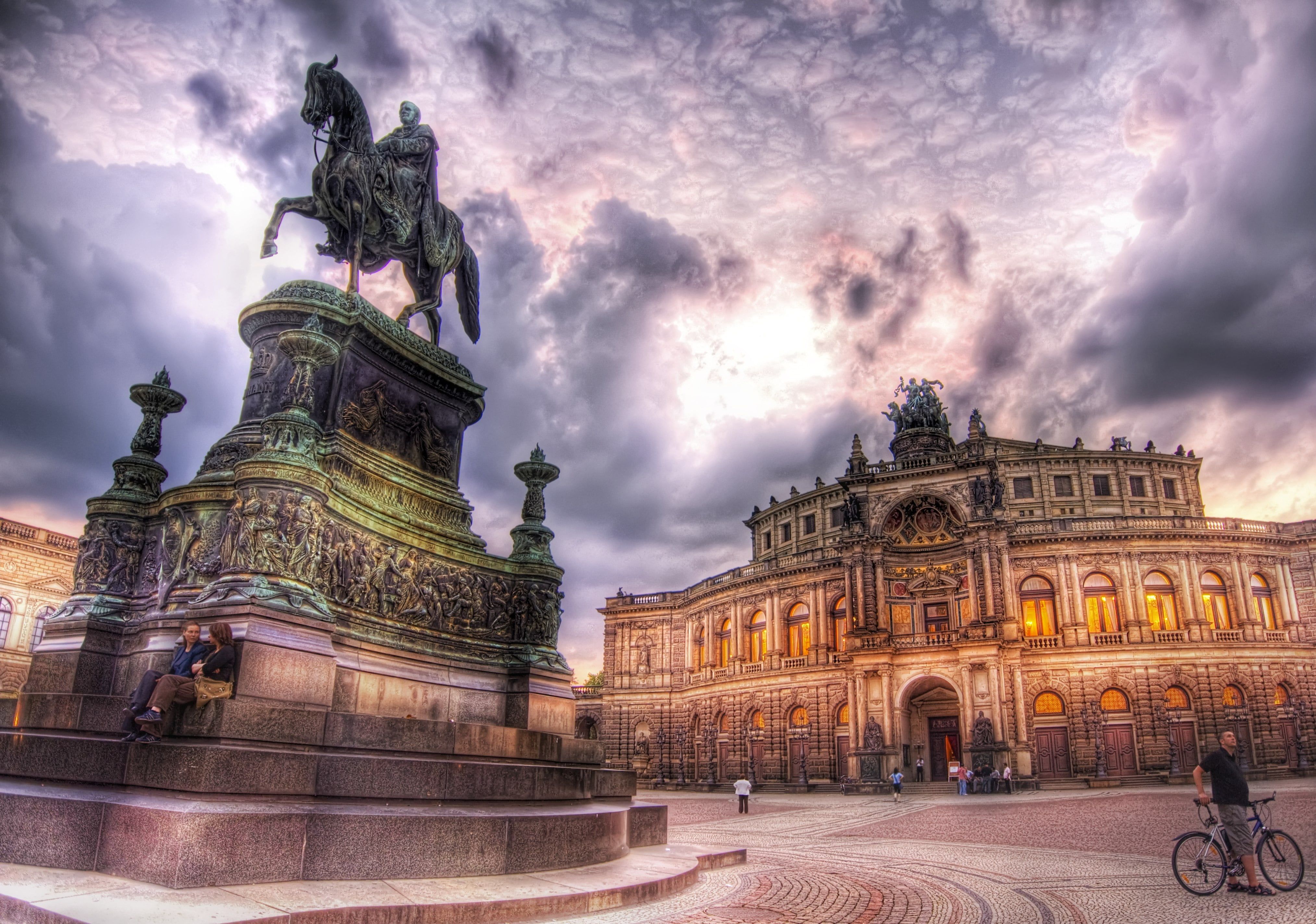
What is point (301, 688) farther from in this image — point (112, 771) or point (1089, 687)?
point (1089, 687)

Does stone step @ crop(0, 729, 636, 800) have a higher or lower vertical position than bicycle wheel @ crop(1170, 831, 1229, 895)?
higher

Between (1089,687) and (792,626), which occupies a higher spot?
(792,626)

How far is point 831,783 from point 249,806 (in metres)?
44.2

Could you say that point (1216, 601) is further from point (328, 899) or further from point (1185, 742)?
point (328, 899)

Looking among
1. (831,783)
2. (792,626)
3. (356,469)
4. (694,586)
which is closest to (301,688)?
(356,469)

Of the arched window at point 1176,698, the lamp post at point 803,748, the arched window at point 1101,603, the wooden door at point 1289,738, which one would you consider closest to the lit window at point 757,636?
the lamp post at point 803,748

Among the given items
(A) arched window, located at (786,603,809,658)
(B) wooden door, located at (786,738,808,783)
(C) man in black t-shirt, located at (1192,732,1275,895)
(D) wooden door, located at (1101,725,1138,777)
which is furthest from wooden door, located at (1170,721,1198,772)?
(C) man in black t-shirt, located at (1192,732,1275,895)

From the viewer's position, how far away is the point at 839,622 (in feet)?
164

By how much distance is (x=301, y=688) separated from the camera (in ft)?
23.7

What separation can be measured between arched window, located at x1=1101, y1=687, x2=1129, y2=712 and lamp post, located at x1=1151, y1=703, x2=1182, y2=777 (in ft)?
3.89

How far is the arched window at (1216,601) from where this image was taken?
1745 inches

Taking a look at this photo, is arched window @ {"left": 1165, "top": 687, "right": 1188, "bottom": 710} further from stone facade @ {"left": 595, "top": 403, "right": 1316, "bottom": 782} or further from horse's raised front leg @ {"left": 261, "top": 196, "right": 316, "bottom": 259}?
horse's raised front leg @ {"left": 261, "top": 196, "right": 316, "bottom": 259}

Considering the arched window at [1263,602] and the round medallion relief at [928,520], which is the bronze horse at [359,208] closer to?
the round medallion relief at [928,520]

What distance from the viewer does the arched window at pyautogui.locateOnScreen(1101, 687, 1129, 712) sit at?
42688mm
